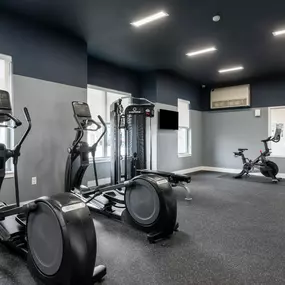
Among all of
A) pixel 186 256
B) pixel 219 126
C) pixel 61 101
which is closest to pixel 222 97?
pixel 219 126

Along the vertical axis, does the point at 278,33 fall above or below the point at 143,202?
above

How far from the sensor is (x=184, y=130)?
8.05 metres

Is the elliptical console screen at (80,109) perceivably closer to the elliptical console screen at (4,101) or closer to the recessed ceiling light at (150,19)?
the elliptical console screen at (4,101)

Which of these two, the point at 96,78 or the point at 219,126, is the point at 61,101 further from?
the point at 219,126

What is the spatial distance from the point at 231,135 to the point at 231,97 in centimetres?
126

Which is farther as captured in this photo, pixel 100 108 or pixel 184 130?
pixel 184 130

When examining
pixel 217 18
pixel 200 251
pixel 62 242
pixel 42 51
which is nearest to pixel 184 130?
pixel 217 18

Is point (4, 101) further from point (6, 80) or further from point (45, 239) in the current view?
point (45, 239)

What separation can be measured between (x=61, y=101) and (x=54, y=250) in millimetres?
3129

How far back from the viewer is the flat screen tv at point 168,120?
22.0 ft

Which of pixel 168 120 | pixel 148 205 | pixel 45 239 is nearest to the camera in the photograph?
pixel 45 239

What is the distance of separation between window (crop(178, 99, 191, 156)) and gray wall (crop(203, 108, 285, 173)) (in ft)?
2.99

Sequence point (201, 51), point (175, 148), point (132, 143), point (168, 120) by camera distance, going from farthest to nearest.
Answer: point (175, 148) < point (168, 120) < point (132, 143) < point (201, 51)

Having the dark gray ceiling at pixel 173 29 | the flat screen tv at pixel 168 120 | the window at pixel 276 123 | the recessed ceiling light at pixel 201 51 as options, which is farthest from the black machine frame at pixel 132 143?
the window at pixel 276 123
